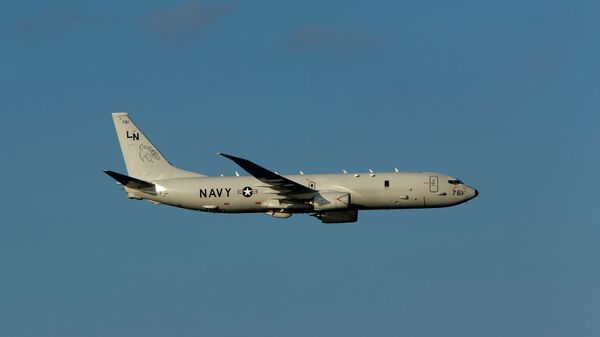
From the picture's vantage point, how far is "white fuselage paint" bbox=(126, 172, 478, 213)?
118 metres

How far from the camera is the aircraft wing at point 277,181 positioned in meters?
114

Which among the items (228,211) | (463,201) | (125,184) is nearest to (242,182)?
(228,211)

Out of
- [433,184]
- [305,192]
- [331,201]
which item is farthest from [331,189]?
[433,184]

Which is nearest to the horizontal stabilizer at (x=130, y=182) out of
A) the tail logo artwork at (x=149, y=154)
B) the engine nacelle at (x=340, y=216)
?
the tail logo artwork at (x=149, y=154)

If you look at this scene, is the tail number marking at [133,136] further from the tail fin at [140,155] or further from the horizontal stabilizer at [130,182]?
the horizontal stabilizer at [130,182]

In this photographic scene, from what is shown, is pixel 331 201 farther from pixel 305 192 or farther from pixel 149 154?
pixel 149 154

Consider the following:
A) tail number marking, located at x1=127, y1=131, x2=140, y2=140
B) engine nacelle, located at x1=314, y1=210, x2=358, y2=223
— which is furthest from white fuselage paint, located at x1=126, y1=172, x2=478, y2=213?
tail number marking, located at x1=127, y1=131, x2=140, y2=140

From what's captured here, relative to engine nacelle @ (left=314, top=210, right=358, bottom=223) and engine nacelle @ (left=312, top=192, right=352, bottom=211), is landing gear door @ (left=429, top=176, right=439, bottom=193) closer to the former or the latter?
engine nacelle @ (left=314, top=210, right=358, bottom=223)

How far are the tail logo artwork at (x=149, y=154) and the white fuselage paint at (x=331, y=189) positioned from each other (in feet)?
16.6

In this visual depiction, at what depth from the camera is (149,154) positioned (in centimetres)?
12562

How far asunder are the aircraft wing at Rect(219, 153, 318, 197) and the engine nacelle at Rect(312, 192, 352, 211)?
99 cm

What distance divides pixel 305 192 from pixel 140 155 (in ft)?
61.0

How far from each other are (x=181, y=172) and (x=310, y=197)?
14.4m

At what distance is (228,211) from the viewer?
394 ft
